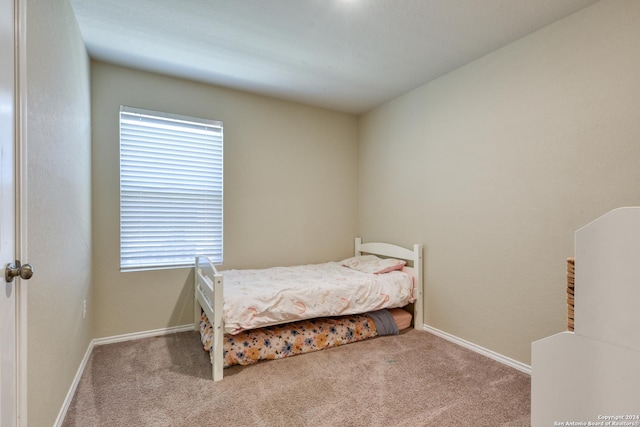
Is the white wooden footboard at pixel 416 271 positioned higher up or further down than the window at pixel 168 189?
further down

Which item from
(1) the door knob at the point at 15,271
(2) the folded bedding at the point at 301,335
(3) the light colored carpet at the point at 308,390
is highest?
(1) the door knob at the point at 15,271

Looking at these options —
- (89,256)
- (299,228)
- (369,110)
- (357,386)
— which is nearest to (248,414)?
(357,386)

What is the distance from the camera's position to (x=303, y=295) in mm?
2607

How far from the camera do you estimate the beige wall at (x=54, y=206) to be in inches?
54.4

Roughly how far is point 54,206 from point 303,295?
1737mm

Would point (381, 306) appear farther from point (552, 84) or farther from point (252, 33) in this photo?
point (252, 33)

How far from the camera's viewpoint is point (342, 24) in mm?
2248

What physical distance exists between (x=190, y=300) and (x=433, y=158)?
2833 millimetres

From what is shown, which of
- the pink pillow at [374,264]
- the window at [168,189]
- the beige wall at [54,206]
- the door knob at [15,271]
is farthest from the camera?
the pink pillow at [374,264]

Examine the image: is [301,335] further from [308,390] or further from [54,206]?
[54,206]

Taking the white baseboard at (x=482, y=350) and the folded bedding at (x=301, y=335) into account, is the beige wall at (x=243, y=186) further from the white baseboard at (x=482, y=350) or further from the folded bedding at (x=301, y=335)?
the white baseboard at (x=482, y=350)

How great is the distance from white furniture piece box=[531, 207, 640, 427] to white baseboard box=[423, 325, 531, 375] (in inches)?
54.0

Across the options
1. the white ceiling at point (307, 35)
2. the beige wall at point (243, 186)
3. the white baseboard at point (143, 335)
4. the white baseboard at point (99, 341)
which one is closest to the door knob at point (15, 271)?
the white baseboard at point (99, 341)

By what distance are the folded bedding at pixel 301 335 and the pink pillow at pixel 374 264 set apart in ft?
1.36
